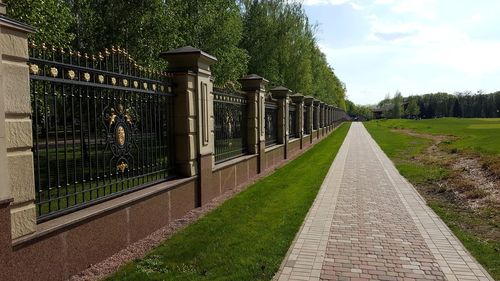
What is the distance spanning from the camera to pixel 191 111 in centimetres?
730

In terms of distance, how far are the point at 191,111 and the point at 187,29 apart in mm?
10089

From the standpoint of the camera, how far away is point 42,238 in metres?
3.88

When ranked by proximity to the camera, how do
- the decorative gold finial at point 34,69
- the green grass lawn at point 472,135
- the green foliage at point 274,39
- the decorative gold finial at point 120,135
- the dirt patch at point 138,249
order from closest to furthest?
the decorative gold finial at point 34,69
the dirt patch at point 138,249
the decorative gold finial at point 120,135
the green grass lawn at point 472,135
the green foliage at point 274,39

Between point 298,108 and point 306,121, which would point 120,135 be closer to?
point 298,108

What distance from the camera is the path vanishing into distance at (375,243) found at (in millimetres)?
4531

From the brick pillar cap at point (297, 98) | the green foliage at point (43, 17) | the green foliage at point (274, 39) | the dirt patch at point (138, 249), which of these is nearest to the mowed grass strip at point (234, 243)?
the dirt patch at point (138, 249)

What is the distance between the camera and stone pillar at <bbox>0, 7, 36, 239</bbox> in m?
3.54

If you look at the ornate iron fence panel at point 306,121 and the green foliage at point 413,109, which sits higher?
the green foliage at point 413,109

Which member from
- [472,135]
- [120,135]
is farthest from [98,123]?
[472,135]

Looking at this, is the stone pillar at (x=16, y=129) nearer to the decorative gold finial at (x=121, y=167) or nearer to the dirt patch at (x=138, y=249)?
the dirt patch at (x=138, y=249)

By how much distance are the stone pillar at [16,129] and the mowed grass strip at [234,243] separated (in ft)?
3.89

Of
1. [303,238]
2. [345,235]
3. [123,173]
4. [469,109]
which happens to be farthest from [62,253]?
[469,109]

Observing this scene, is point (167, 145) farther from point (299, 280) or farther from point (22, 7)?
point (22, 7)

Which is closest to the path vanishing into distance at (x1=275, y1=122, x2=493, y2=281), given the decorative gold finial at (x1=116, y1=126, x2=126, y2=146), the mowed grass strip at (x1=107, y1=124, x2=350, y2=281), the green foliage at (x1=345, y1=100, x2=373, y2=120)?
the mowed grass strip at (x1=107, y1=124, x2=350, y2=281)
